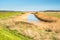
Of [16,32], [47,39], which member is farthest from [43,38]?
[16,32]

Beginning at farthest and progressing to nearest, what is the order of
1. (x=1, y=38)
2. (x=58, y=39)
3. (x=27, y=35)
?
(x=27, y=35) → (x=58, y=39) → (x=1, y=38)

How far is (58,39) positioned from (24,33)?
362 cm

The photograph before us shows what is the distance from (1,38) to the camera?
51.2 feet

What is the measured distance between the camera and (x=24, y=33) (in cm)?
2064

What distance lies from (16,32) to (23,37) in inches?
82.5

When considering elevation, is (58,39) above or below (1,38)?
below

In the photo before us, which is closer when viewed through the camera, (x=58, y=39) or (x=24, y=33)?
(x=58, y=39)

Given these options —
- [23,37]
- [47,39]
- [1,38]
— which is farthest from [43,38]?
[1,38]

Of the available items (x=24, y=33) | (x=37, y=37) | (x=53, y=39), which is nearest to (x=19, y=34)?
(x=24, y=33)

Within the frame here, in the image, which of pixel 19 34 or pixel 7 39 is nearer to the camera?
pixel 7 39

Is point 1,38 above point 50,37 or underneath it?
above

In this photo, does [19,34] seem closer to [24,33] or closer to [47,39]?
[24,33]

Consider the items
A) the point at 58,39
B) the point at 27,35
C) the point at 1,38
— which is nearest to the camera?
the point at 1,38

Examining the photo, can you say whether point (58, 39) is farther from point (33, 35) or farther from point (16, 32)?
point (16, 32)
